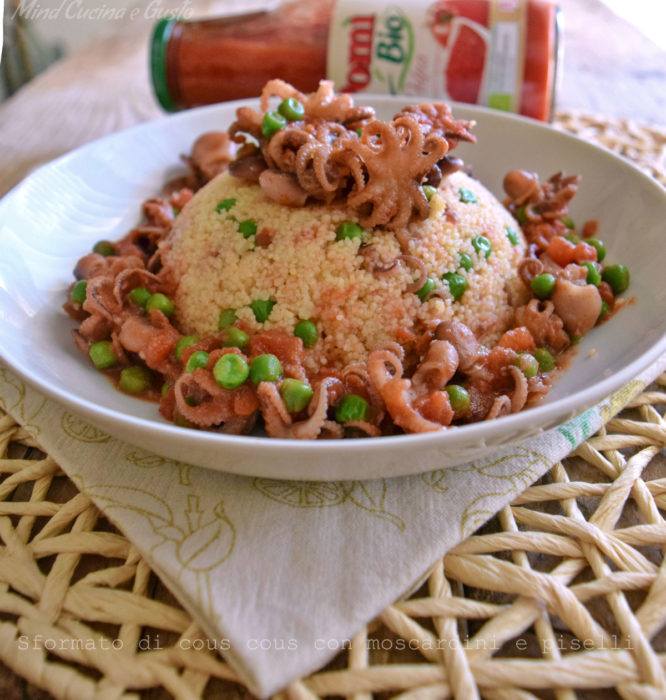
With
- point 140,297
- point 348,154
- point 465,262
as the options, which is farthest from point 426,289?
point 140,297

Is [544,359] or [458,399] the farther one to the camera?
[544,359]

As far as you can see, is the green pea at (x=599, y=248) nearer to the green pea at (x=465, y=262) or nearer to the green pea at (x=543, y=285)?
the green pea at (x=543, y=285)

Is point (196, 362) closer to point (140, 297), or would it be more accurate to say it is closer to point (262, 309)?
point (262, 309)

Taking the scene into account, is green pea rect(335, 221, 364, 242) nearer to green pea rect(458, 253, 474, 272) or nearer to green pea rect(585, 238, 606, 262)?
green pea rect(458, 253, 474, 272)

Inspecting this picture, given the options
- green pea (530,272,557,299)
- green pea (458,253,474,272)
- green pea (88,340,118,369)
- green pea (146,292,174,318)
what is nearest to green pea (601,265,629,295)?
green pea (530,272,557,299)

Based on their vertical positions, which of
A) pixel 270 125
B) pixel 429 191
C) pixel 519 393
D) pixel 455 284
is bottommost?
pixel 519 393

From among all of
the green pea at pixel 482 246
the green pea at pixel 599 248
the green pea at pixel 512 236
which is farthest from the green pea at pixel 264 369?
the green pea at pixel 599 248
